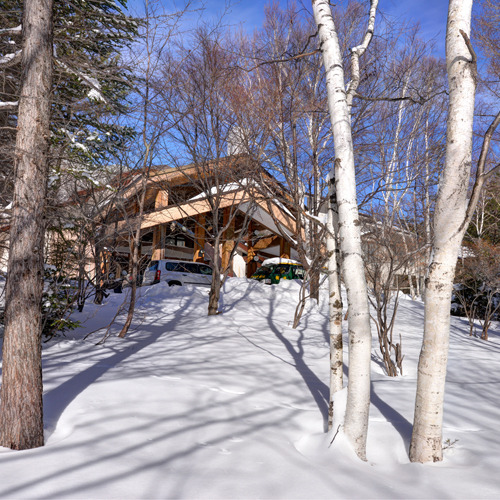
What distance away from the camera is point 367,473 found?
3490 mm

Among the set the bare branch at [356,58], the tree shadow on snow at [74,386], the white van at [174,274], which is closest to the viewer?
the tree shadow on snow at [74,386]

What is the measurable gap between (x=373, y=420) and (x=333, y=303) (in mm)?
1400

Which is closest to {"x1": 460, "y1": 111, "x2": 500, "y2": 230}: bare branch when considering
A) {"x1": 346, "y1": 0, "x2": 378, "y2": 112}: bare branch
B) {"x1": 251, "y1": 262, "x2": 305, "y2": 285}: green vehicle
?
{"x1": 346, "y1": 0, "x2": 378, "y2": 112}: bare branch

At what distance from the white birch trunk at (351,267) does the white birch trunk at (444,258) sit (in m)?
0.49

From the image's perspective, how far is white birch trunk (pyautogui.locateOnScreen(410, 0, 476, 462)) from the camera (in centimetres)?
372

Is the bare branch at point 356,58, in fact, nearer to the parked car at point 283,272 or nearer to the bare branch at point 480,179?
the bare branch at point 480,179

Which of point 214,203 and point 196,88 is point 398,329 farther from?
point 196,88

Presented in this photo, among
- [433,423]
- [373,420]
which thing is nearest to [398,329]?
[373,420]

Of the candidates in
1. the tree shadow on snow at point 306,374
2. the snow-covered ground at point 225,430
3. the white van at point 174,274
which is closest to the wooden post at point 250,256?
the white van at point 174,274

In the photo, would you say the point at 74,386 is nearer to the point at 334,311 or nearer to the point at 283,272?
the point at 334,311

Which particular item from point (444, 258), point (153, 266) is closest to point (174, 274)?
point (153, 266)

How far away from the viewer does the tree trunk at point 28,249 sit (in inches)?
148

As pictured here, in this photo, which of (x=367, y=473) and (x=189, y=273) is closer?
(x=367, y=473)

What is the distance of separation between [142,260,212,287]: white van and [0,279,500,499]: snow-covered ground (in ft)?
23.6
